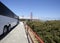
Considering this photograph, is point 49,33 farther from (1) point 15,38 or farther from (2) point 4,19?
(2) point 4,19

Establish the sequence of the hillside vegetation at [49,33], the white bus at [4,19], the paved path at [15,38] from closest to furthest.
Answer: the hillside vegetation at [49,33] < the paved path at [15,38] < the white bus at [4,19]

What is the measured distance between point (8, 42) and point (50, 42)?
5107 mm

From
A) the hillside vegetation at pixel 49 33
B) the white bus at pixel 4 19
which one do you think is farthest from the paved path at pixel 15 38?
the hillside vegetation at pixel 49 33

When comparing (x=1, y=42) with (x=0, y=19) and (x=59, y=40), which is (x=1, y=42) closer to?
(x=0, y=19)

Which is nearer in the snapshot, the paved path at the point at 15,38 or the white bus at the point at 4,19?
the paved path at the point at 15,38

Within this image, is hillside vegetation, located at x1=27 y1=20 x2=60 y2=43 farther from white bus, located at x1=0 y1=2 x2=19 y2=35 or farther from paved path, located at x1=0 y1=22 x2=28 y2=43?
white bus, located at x1=0 y1=2 x2=19 y2=35

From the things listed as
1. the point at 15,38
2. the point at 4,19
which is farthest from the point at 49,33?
the point at 4,19

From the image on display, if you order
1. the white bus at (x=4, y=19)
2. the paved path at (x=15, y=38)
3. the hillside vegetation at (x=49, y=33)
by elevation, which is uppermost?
the white bus at (x=4, y=19)

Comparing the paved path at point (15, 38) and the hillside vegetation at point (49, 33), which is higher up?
the hillside vegetation at point (49, 33)

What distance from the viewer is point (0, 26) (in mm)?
13812

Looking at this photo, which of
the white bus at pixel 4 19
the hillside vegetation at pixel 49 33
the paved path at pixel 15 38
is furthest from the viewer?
the white bus at pixel 4 19

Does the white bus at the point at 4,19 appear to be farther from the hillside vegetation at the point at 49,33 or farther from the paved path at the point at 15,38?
the hillside vegetation at the point at 49,33

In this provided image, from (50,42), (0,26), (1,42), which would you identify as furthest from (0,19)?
(50,42)

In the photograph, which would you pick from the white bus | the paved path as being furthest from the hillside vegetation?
the white bus
